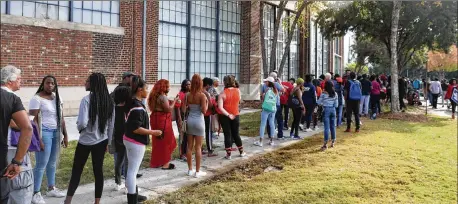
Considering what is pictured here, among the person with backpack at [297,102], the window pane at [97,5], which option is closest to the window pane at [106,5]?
the window pane at [97,5]

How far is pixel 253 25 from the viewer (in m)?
21.4

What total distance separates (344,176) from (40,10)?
1062 centimetres

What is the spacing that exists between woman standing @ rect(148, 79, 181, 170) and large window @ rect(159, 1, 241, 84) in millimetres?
10233

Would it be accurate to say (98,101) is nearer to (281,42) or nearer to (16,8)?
(16,8)

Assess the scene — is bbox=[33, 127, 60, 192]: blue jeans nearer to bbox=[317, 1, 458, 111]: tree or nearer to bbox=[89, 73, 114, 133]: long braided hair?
bbox=[89, 73, 114, 133]: long braided hair

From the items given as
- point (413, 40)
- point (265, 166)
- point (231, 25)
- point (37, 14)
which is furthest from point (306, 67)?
point (265, 166)

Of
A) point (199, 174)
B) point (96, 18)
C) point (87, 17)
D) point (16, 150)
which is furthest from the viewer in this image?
point (96, 18)

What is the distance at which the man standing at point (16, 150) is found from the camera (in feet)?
11.2

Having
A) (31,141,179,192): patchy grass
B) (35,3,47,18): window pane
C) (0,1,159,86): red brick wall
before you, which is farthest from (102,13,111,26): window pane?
(31,141,179,192): patchy grass

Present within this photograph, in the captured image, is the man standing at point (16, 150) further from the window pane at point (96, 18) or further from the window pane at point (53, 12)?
the window pane at point (96, 18)

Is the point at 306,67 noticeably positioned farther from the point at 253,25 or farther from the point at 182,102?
the point at 182,102

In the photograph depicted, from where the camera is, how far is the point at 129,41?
598 inches

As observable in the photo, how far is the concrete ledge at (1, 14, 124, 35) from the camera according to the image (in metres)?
11.9

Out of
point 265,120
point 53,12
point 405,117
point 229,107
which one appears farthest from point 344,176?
point 53,12
